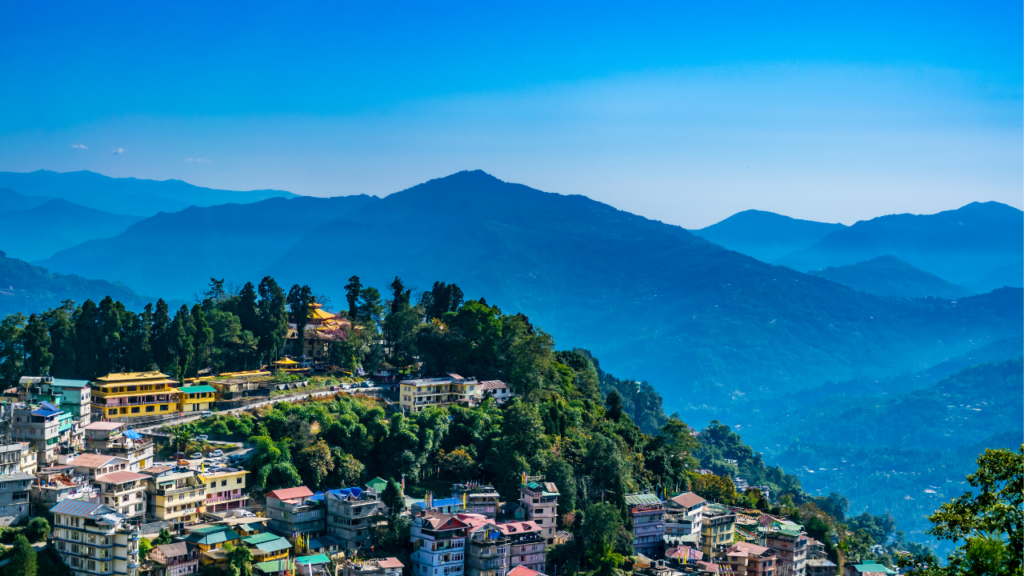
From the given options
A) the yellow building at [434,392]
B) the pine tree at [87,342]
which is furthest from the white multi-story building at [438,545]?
the pine tree at [87,342]

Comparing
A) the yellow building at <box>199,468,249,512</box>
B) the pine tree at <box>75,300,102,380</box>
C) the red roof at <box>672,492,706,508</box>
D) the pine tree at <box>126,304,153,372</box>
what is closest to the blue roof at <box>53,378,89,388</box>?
the pine tree at <box>75,300,102,380</box>

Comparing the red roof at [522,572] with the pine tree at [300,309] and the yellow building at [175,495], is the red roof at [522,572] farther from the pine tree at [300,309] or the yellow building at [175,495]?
the pine tree at [300,309]

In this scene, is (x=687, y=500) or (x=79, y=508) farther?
(x=687, y=500)

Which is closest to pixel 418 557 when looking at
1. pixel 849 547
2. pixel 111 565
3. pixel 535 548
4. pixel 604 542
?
pixel 535 548

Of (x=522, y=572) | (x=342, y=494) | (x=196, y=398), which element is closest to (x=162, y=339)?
(x=196, y=398)

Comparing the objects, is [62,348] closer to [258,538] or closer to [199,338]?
[199,338]

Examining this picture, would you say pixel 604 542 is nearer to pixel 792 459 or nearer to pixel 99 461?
pixel 99 461
